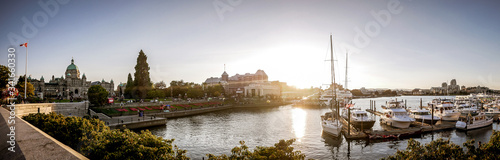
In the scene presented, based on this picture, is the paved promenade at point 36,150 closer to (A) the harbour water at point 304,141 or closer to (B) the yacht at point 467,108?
(A) the harbour water at point 304,141

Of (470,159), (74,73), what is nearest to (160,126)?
(470,159)

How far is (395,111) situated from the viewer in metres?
45.3

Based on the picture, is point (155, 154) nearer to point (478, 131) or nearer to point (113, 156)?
point (113, 156)

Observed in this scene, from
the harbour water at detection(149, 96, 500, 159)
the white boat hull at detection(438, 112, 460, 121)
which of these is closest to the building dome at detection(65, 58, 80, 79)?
the harbour water at detection(149, 96, 500, 159)

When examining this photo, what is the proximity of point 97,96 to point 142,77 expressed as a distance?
34.7m

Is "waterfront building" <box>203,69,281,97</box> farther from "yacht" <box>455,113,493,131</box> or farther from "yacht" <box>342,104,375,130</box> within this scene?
"yacht" <box>455,113,493,131</box>

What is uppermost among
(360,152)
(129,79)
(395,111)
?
(129,79)

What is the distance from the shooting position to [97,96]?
60250 millimetres

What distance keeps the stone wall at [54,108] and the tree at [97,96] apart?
17.5 ft

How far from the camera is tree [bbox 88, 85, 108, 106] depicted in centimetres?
6012

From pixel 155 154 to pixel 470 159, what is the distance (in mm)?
15684

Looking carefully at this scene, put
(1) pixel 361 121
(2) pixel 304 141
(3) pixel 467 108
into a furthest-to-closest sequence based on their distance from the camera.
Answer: (3) pixel 467 108, (1) pixel 361 121, (2) pixel 304 141

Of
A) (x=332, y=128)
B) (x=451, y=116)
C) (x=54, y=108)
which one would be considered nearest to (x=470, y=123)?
(x=451, y=116)

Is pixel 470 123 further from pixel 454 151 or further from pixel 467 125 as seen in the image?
pixel 454 151
